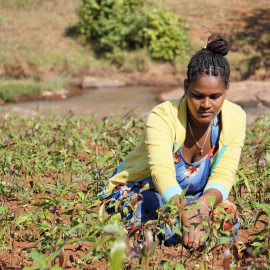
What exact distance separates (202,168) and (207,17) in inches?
384

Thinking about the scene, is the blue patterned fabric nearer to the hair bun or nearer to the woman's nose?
the woman's nose

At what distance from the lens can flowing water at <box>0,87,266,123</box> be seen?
707 cm

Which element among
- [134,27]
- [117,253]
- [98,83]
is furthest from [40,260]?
[134,27]

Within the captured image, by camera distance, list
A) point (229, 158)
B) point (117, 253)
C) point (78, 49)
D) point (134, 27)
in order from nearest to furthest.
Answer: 1. point (117, 253)
2. point (229, 158)
3. point (134, 27)
4. point (78, 49)

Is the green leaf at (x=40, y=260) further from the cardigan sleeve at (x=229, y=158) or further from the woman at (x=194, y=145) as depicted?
the cardigan sleeve at (x=229, y=158)

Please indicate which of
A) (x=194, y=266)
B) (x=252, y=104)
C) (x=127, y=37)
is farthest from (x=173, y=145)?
(x=127, y=37)

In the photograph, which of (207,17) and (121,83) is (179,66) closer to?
(121,83)

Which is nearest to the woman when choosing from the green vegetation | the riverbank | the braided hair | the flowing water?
the braided hair

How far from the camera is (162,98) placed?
769 centimetres

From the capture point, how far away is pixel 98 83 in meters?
8.82

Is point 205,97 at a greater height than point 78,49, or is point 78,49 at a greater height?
point 205,97

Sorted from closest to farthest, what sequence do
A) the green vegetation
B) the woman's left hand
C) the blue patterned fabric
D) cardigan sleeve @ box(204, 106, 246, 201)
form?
the green vegetation < the woman's left hand < cardigan sleeve @ box(204, 106, 246, 201) < the blue patterned fabric

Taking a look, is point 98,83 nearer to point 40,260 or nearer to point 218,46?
point 218,46

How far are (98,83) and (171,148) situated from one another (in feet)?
21.9
